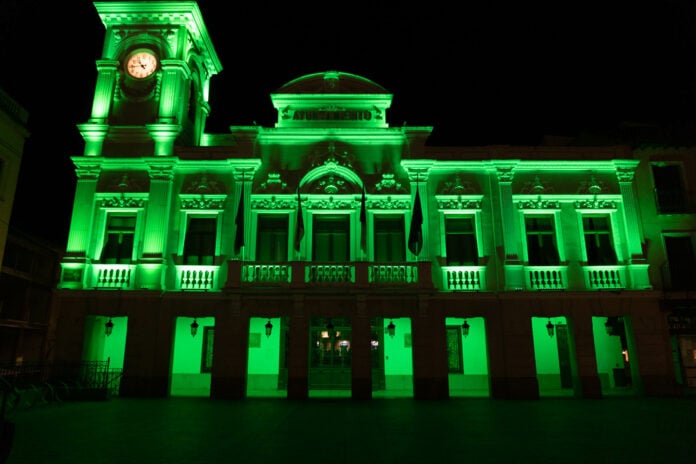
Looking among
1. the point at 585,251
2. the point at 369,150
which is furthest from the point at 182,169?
the point at 585,251

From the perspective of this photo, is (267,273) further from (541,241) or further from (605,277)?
(605,277)

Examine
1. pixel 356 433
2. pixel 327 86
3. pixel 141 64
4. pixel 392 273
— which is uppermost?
pixel 141 64

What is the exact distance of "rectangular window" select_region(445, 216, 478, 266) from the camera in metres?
18.3

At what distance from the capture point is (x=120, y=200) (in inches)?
731

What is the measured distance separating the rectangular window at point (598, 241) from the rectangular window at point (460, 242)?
4.38 m

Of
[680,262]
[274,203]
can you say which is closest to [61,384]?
[274,203]

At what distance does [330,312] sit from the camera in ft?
56.5

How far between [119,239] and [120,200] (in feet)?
4.99

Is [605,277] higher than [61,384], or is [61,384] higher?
[605,277]

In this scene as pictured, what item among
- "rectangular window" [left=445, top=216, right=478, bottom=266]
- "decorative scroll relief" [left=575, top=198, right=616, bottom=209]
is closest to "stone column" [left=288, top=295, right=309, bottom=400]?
"rectangular window" [left=445, top=216, right=478, bottom=266]

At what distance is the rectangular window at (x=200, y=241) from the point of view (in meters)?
18.4

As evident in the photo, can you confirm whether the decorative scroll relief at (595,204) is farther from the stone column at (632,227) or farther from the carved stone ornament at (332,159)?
the carved stone ornament at (332,159)

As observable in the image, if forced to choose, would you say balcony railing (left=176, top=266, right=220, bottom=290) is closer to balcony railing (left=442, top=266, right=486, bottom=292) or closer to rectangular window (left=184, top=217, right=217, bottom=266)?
rectangular window (left=184, top=217, right=217, bottom=266)

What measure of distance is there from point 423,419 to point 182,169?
13264 mm
